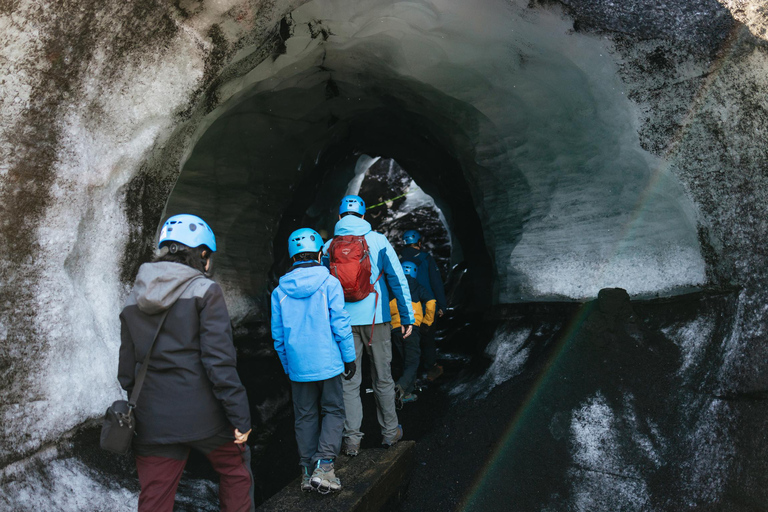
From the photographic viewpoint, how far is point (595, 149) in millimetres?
5227

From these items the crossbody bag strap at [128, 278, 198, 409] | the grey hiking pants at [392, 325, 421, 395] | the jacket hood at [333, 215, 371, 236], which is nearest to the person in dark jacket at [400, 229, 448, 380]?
the grey hiking pants at [392, 325, 421, 395]

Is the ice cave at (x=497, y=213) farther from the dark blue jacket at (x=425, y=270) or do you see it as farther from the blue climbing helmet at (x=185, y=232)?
the blue climbing helmet at (x=185, y=232)

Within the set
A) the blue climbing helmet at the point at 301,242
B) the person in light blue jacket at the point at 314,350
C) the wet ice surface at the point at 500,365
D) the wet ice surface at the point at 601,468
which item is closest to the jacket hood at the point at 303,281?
the person in light blue jacket at the point at 314,350

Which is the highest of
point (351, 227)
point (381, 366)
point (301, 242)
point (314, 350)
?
point (351, 227)

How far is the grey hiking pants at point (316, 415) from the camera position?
323cm

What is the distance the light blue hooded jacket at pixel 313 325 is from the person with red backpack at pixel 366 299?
523mm

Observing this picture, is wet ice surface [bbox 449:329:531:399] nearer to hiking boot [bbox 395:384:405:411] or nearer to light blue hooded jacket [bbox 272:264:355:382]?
hiking boot [bbox 395:384:405:411]

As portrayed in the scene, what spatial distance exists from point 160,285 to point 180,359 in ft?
1.07

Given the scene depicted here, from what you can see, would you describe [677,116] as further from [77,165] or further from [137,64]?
[77,165]

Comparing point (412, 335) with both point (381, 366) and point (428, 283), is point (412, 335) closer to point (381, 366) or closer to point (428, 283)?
point (428, 283)

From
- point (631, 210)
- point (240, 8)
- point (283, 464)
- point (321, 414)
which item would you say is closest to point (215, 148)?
point (240, 8)

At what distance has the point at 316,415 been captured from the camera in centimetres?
333

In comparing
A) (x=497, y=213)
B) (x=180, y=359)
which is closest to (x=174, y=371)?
(x=180, y=359)

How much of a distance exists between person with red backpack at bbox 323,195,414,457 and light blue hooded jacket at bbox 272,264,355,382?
1.71 ft
